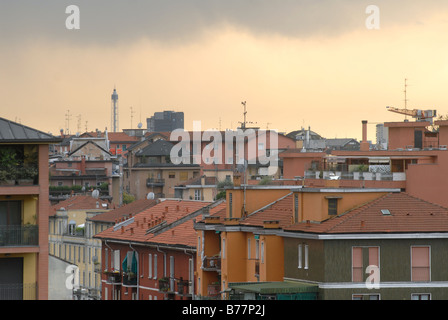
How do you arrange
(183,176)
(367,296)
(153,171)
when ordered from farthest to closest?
(153,171) → (183,176) → (367,296)

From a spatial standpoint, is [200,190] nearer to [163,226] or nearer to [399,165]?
[163,226]

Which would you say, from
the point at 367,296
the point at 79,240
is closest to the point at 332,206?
the point at 367,296

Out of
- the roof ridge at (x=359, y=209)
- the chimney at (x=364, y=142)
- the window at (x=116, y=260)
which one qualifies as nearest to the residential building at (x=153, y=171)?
the window at (x=116, y=260)

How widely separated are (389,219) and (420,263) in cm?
199

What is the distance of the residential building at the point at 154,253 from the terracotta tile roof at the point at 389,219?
67.4ft

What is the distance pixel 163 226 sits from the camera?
87000mm

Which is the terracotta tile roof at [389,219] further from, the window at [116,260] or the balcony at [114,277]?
the window at [116,260]

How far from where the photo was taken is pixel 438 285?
54.1 meters

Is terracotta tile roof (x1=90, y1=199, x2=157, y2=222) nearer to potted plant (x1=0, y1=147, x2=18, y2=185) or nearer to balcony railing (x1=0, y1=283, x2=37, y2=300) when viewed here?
potted plant (x1=0, y1=147, x2=18, y2=185)

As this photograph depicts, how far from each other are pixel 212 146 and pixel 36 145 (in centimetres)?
14732

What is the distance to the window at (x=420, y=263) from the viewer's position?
54.1 m

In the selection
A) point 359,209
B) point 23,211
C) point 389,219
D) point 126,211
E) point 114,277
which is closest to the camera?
point 23,211
